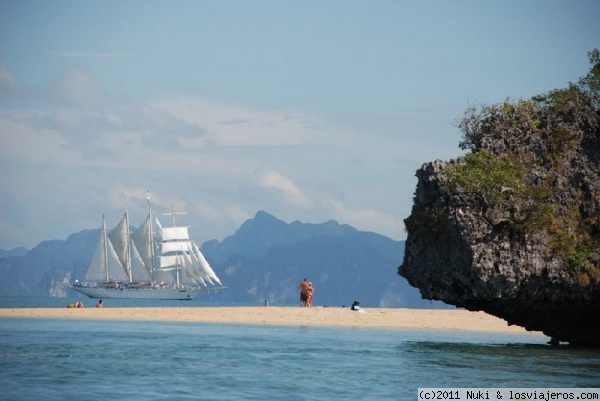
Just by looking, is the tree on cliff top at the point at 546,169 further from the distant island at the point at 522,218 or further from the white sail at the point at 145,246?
the white sail at the point at 145,246

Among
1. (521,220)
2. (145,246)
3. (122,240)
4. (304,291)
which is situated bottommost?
(304,291)

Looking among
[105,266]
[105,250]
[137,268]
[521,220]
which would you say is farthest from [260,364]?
[137,268]

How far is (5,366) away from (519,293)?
21.2m

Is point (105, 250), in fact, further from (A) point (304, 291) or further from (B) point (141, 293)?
(A) point (304, 291)

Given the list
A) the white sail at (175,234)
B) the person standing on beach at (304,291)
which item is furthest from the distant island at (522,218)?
the white sail at (175,234)

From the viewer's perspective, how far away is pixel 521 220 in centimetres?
4200

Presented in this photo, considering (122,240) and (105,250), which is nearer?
(105,250)

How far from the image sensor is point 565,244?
138 ft

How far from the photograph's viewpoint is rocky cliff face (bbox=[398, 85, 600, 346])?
41562mm

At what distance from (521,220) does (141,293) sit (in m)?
134

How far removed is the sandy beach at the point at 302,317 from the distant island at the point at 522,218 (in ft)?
55.1

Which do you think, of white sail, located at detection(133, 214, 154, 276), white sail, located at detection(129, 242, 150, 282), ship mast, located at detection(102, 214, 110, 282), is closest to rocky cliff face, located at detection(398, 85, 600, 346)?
ship mast, located at detection(102, 214, 110, 282)

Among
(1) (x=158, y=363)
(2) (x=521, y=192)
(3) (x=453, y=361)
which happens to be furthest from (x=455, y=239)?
(1) (x=158, y=363)

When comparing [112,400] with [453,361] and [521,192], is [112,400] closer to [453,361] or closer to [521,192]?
[453,361]
